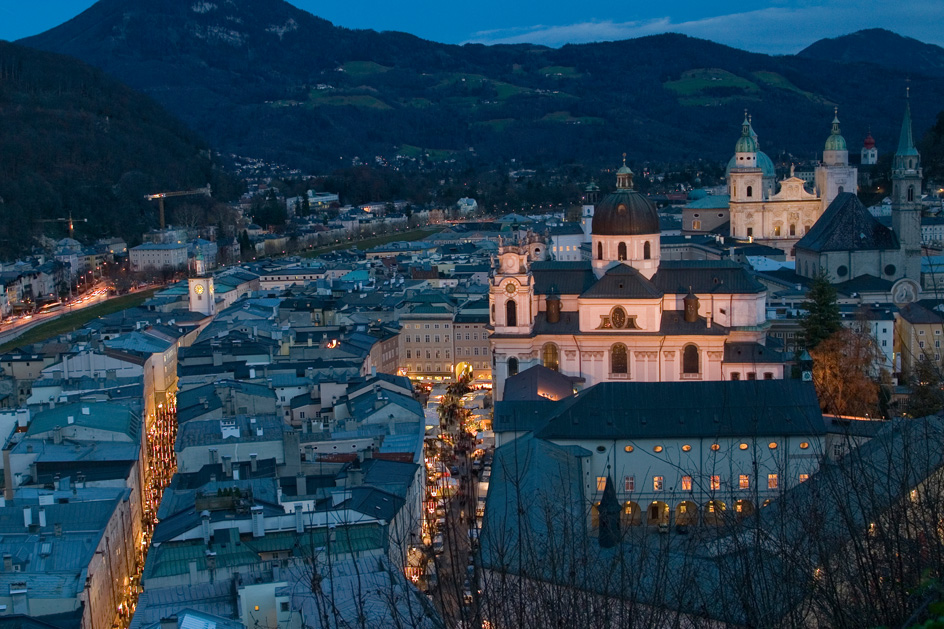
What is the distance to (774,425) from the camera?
21.1 m

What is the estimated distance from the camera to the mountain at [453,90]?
142250 millimetres

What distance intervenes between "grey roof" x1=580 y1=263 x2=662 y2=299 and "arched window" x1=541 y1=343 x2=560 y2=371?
1.40 meters

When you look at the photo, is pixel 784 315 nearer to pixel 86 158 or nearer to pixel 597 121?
pixel 86 158

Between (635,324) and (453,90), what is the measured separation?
5536 inches

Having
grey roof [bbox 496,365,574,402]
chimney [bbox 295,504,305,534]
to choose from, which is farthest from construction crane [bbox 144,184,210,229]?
chimney [bbox 295,504,305,534]

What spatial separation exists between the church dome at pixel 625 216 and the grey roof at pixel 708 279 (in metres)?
1.23

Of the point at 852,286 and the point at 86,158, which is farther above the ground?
the point at 86,158

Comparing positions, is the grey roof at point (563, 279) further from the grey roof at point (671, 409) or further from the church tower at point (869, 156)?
the church tower at point (869, 156)

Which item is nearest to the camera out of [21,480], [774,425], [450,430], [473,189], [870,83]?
[774,425]

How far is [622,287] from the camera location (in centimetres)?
2934

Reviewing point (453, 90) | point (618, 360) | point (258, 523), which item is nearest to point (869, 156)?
point (618, 360)

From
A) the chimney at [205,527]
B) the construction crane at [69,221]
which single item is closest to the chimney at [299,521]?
the chimney at [205,527]

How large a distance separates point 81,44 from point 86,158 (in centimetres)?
9162

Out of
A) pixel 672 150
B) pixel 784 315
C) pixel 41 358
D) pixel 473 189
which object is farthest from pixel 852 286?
pixel 672 150
